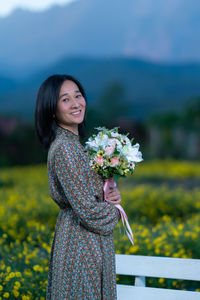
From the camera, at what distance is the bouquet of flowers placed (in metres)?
1.75

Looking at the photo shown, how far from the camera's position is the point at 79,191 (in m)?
1.71

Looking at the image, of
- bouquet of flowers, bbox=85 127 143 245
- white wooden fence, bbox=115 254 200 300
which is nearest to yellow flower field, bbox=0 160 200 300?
white wooden fence, bbox=115 254 200 300

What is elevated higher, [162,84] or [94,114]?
[162,84]

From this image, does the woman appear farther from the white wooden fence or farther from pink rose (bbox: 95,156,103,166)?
the white wooden fence

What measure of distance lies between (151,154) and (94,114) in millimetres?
2416

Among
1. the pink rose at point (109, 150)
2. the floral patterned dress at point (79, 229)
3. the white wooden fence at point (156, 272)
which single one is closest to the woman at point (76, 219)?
the floral patterned dress at point (79, 229)

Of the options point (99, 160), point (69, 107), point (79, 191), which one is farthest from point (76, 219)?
point (69, 107)

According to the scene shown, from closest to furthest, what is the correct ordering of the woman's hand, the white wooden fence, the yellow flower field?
1. the woman's hand
2. the white wooden fence
3. the yellow flower field

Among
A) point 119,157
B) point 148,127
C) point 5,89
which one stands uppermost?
point 5,89

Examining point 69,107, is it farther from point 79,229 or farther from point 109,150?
point 79,229

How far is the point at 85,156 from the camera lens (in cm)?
180

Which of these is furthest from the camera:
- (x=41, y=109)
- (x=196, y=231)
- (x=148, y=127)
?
(x=148, y=127)

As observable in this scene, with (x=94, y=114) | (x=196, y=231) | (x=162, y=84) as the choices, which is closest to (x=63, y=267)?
(x=196, y=231)

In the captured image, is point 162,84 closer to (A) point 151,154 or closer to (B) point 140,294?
(A) point 151,154
